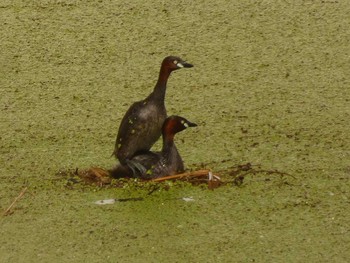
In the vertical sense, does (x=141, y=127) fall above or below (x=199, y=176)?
above

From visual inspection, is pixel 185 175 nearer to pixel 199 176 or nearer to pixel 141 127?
pixel 199 176

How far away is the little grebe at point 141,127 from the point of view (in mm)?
3633

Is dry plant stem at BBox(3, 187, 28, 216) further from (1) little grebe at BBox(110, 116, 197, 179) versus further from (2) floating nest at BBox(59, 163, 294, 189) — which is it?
(1) little grebe at BBox(110, 116, 197, 179)

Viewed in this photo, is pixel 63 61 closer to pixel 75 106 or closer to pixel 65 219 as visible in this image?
pixel 75 106

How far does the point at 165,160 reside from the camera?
357cm

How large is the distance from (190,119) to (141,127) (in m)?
0.42

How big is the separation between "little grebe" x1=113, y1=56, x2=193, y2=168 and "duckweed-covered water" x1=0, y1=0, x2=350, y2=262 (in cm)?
12

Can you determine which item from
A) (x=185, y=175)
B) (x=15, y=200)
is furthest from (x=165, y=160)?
(x=15, y=200)

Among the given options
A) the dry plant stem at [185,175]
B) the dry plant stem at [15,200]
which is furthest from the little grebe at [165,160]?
the dry plant stem at [15,200]

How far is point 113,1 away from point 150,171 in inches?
50.6

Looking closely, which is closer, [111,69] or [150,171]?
[150,171]

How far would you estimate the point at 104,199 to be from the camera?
3.54 m

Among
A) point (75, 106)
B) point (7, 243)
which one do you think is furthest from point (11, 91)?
point (7, 243)

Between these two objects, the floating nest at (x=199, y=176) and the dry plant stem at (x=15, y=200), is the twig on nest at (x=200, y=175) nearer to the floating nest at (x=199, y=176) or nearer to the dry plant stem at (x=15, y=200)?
the floating nest at (x=199, y=176)
